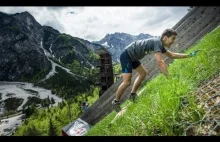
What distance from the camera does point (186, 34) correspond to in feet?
36.6

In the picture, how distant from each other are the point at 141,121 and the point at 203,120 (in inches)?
30.5

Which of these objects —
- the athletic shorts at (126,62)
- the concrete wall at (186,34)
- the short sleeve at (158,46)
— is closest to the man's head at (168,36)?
the short sleeve at (158,46)

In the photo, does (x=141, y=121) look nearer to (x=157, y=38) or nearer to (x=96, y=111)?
(x=157, y=38)

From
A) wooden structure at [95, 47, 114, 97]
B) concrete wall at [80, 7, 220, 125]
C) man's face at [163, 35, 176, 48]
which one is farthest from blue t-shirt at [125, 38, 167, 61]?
wooden structure at [95, 47, 114, 97]

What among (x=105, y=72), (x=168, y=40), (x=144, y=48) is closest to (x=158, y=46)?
(x=168, y=40)

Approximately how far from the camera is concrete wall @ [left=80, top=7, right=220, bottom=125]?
1025 cm

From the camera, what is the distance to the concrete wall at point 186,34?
10.2 metres

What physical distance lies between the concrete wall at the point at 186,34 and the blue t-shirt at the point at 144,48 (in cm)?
389

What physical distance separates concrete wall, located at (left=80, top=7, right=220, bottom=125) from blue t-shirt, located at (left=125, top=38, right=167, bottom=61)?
389 cm

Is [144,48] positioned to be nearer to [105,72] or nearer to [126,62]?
[126,62]

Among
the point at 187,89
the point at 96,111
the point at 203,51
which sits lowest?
the point at 96,111
